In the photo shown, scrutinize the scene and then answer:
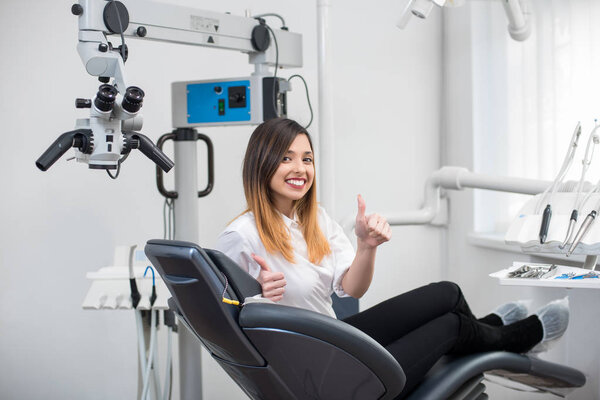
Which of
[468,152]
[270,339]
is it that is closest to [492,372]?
[270,339]

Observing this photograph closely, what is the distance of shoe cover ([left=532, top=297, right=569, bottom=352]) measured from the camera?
2.27m

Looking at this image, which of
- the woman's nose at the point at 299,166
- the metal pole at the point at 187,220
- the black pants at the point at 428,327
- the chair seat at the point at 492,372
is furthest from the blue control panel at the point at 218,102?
the chair seat at the point at 492,372

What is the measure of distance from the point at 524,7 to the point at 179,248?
2.02 m

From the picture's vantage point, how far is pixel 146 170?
3.13 metres

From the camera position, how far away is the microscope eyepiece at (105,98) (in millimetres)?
1742

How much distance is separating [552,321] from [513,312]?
0.17 meters

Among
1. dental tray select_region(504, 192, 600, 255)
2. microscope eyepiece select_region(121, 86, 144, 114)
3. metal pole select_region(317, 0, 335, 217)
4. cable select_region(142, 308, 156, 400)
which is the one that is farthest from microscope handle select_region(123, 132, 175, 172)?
metal pole select_region(317, 0, 335, 217)

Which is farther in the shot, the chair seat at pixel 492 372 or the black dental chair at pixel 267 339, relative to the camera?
the chair seat at pixel 492 372

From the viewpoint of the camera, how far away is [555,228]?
1.95 meters

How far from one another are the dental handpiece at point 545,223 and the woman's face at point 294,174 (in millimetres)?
652

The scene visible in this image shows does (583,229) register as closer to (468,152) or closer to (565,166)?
(565,166)

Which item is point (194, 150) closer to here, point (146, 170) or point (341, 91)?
point (146, 170)

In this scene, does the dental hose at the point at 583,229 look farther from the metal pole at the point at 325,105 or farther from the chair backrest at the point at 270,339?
the metal pole at the point at 325,105

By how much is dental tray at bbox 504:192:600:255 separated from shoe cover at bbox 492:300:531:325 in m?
0.49
